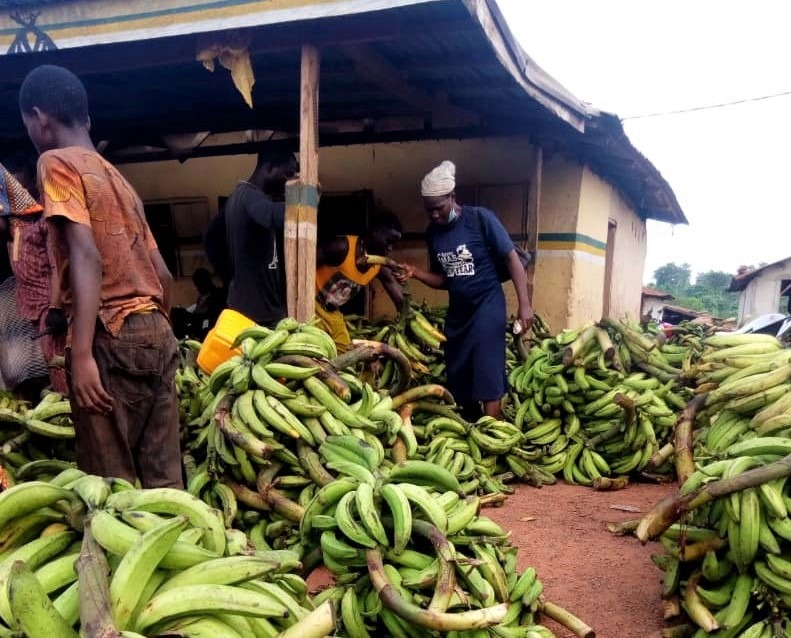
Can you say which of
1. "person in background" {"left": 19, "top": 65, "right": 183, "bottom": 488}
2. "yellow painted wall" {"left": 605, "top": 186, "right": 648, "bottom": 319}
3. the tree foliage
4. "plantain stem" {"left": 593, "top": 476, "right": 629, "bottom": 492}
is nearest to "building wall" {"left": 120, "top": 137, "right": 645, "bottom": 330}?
"yellow painted wall" {"left": 605, "top": 186, "right": 648, "bottom": 319}

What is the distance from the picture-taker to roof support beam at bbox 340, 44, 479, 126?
4.74m

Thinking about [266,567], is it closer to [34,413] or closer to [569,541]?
[34,413]

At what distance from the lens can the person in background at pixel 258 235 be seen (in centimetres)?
418

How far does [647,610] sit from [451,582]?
64.8 inches

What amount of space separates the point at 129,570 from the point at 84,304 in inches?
55.7

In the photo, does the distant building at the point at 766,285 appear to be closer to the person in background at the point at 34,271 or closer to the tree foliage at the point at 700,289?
the tree foliage at the point at 700,289

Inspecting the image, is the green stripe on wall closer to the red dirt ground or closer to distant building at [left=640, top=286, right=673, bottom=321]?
the red dirt ground

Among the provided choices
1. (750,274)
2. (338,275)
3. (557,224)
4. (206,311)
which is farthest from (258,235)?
(750,274)

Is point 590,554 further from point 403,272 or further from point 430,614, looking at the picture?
point 403,272

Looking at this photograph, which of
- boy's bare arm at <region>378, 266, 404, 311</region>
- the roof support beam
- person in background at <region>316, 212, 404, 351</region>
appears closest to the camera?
the roof support beam

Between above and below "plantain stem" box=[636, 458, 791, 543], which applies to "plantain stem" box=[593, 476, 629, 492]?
below

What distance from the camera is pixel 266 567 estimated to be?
1305mm

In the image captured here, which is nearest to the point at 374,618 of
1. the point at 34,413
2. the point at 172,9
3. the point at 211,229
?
the point at 34,413

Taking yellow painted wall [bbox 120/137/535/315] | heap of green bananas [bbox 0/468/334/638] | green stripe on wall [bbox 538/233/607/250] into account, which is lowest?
heap of green bananas [bbox 0/468/334/638]
